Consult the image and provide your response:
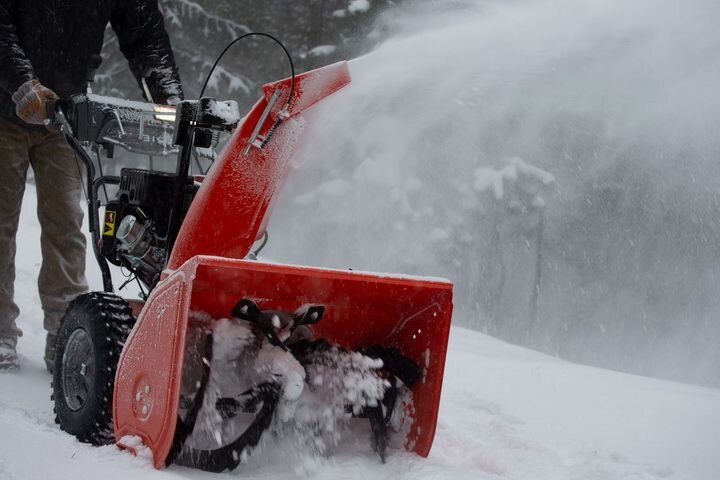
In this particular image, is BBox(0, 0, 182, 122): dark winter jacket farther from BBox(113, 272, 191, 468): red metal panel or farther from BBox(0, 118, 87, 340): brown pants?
BBox(113, 272, 191, 468): red metal panel

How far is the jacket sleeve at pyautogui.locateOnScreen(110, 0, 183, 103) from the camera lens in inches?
131

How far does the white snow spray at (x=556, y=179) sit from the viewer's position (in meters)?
9.02

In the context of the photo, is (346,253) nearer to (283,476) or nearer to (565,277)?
(565,277)

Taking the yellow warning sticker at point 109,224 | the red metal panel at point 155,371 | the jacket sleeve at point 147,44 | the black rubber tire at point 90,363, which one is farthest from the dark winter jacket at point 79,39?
the red metal panel at point 155,371

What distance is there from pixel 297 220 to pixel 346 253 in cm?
102

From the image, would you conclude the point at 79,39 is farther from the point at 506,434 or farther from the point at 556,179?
the point at 556,179

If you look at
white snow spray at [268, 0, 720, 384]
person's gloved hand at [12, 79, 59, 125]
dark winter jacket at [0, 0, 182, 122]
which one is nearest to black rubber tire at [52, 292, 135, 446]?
person's gloved hand at [12, 79, 59, 125]

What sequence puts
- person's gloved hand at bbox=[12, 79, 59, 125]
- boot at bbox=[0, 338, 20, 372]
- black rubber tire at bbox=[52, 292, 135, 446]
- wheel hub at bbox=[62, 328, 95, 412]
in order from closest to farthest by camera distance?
1. black rubber tire at bbox=[52, 292, 135, 446]
2. wheel hub at bbox=[62, 328, 95, 412]
3. person's gloved hand at bbox=[12, 79, 59, 125]
4. boot at bbox=[0, 338, 20, 372]

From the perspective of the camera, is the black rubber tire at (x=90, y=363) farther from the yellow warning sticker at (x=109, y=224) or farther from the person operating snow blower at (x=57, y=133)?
the person operating snow blower at (x=57, y=133)

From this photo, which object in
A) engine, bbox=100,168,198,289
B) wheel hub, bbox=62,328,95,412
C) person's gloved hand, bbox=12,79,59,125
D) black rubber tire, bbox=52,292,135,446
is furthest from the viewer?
person's gloved hand, bbox=12,79,59,125

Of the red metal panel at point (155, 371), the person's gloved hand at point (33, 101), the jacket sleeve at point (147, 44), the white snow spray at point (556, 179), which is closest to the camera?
the red metal panel at point (155, 371)

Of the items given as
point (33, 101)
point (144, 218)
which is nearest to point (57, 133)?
point (33, 101)

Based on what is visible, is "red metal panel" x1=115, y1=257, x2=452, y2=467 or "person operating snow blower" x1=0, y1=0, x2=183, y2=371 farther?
"person operating snow blower" x1=0, y1=0, x2=183, y2=371

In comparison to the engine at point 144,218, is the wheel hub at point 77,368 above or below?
below
